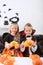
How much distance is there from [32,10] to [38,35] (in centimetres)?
47

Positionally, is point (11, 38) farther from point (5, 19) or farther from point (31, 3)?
point (31, 3)

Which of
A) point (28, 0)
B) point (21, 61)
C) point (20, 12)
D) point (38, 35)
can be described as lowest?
point (38, 35)

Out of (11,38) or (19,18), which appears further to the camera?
(19,18)

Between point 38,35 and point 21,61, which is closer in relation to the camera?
point 21,61

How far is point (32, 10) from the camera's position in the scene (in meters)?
2.84

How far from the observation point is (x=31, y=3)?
2.82m

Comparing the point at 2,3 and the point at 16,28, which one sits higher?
the point at 2,3

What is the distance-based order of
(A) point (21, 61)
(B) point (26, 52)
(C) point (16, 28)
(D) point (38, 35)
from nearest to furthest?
(A) point (21, 61) < (B) point (26, 52) < (C) point (16, 28) < (D) point (38, 35)

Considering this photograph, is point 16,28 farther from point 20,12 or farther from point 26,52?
point 20,12

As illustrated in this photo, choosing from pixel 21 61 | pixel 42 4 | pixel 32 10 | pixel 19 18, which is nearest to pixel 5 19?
pixel 19 18

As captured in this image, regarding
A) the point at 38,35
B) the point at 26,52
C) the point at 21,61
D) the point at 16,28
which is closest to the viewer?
the point at 21,61

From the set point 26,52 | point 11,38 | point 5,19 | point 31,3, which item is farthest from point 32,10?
point 26,52

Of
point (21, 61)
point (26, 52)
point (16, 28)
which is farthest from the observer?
point (16, 28)

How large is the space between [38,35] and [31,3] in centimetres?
59
